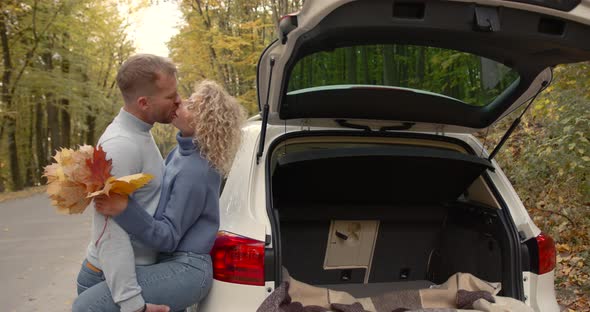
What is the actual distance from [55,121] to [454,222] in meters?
25.0

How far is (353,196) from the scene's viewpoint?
11.1ft

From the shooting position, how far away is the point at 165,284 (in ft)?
7.36

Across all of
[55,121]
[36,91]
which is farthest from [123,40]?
[36,91]

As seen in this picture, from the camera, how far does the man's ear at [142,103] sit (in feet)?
7.46

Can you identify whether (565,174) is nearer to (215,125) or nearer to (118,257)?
(215,125)

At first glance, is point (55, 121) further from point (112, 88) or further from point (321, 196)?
point (321, 196)

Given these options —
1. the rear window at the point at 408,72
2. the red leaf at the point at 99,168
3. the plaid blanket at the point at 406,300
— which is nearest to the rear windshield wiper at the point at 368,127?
the rear window at the point at 408,72

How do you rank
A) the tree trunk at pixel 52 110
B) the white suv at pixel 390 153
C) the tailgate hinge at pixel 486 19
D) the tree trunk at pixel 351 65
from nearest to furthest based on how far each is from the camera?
the tailgate hinge at pixel 486 19 < the white suv at pixel 390 153 < the tree trunk at pixel 351 65 < the tree trunk at pixel 52 110

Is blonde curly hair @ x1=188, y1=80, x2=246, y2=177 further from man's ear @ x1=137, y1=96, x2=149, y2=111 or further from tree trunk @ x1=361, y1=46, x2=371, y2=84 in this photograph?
tree trunk @ x1=361, y1=46, x2=371, y2=84

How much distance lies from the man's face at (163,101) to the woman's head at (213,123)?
47 mm

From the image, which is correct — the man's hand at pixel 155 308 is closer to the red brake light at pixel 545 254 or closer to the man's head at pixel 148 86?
the man's head at pixel 148 86

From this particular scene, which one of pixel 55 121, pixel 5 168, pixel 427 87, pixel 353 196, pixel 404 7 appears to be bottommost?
pixel 5 168

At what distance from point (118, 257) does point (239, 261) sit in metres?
0.54

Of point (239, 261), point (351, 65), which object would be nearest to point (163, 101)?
point (239, 261)
